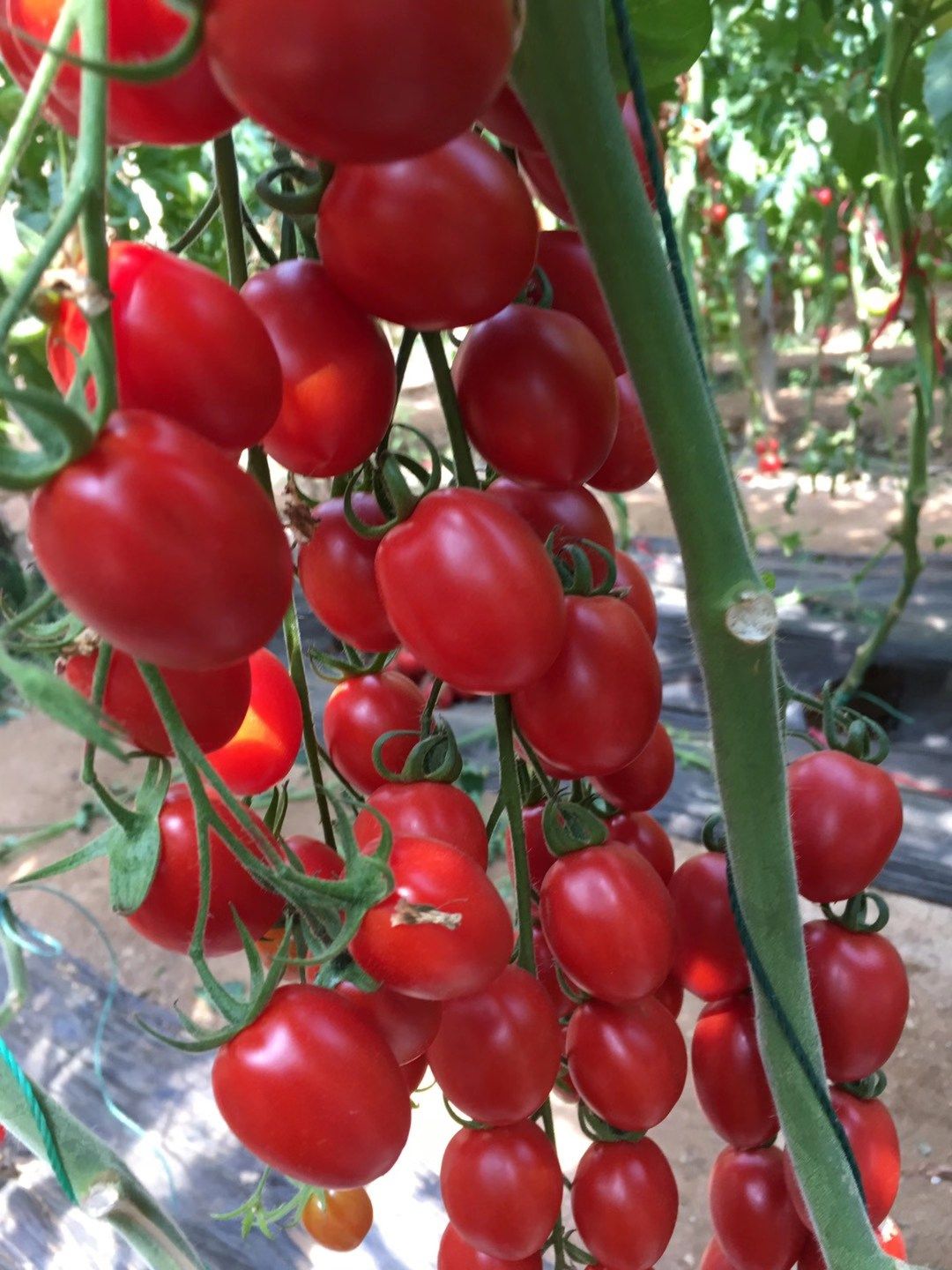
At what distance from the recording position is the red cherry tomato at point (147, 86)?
0.84ft

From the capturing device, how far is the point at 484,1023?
15.8 inches

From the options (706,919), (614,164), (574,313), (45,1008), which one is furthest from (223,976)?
(614,164)

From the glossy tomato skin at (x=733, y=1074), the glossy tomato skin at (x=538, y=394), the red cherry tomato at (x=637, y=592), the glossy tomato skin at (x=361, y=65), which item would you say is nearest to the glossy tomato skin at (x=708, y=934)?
the glossy tomato skin at (x=733, y=1074)

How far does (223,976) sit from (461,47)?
5.02ft

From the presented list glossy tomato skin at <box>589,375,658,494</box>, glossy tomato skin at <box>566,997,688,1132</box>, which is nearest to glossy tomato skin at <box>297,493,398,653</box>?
glossy tomato skin at <box>589,375,658,494</box>

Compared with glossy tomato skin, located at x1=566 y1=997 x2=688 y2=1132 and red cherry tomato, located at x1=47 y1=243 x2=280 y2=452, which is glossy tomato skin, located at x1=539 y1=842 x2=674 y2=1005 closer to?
glossy tomato skin, located at x1=566 y1=997 x2=688 y2=1132

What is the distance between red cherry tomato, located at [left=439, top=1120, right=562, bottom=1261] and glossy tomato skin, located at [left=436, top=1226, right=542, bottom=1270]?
17mm

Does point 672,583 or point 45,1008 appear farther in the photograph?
point 672,583

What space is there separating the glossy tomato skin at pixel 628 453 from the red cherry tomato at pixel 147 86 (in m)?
0.22

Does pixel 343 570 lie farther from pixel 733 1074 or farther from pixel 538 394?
pixel 733 1074

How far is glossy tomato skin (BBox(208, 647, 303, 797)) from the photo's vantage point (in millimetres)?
401

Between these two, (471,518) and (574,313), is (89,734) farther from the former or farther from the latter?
(574,313)

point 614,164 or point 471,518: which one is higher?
point 614,164

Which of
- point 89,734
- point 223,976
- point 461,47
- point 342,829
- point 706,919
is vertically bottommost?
point 223,976
